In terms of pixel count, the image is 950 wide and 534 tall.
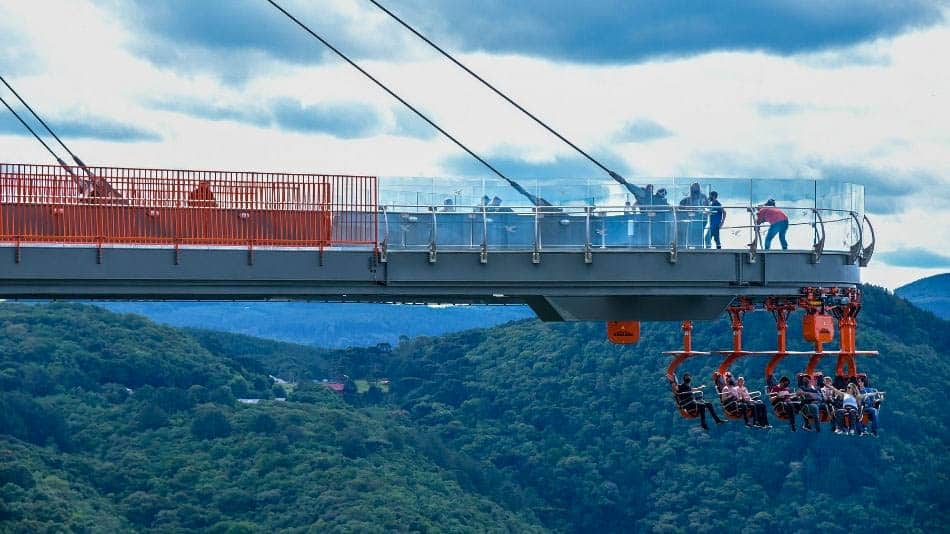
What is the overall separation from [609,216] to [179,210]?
11.6m

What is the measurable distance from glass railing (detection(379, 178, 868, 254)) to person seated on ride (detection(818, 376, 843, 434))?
3.97 m

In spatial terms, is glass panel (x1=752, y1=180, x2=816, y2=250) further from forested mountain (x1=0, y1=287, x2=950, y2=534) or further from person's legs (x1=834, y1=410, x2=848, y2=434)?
forested mountain (x1=0, y1=287, x2=950, y2=534)

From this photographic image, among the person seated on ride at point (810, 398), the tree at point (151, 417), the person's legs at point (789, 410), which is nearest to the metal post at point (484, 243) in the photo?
the person seated on ride at point (810, 398)

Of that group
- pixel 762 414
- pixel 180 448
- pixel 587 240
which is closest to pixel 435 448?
pixel 180 448

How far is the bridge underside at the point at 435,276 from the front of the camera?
4862cm

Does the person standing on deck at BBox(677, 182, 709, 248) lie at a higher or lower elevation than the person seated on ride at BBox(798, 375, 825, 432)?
higher

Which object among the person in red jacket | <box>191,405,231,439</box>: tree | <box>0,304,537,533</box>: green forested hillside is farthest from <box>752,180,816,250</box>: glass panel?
<box>191,405,231,439</box>: tree

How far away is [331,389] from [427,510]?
38.5 meters

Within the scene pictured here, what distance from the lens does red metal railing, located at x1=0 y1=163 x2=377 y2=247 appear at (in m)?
49.4

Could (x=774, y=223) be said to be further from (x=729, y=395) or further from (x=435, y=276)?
(x=435, y=276)

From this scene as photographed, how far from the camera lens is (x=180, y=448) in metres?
161

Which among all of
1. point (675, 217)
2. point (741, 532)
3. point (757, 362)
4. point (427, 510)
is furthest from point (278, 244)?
point (757, 362)

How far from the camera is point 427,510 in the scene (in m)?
157

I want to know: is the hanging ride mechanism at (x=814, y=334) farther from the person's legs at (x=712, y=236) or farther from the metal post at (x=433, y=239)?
the metal post at (x=433, y=239)
